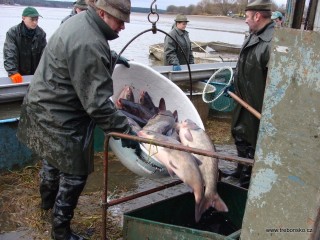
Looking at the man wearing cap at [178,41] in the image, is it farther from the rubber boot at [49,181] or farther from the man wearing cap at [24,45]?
the rubber boot at [49,181]

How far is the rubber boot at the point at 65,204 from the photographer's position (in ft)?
12.8

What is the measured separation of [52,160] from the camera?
383cm

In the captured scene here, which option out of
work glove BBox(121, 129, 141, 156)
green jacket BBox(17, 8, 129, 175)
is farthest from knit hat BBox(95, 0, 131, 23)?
work glove BBox(121, 129, 141, 156)

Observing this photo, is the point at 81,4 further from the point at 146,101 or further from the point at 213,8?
the point at 213,8

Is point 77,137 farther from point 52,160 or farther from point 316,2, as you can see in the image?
point 316,2

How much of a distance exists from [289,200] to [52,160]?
7.25 ft

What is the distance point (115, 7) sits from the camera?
348 cm

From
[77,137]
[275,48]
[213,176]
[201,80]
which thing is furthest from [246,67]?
[201,80]

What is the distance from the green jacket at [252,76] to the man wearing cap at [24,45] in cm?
345

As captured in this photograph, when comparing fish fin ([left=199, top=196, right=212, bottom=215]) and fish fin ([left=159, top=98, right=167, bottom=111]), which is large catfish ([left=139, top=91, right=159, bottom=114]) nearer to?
fish fin ([left=159, top=98, right=167, bottom=111])

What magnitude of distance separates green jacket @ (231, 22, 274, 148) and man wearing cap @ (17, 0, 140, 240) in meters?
2.00

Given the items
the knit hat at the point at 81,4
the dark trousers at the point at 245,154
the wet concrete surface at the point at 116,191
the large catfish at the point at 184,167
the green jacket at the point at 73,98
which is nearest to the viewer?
the green jacket at the point at 73,98

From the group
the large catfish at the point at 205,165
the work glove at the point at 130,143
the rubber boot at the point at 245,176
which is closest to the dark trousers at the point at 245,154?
the rubber boot at the point at 245,176

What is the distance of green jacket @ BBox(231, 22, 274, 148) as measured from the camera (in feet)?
16.4
